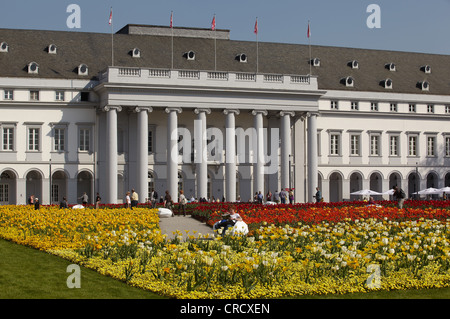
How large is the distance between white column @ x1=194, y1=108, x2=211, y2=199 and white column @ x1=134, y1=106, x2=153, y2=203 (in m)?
4.76

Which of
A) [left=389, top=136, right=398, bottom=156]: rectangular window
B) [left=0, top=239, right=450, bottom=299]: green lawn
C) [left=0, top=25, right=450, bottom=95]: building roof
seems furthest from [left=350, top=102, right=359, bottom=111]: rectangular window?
[left=0, top=239, right=450, bottom=299]: green lawn

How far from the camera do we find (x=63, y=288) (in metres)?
18.3

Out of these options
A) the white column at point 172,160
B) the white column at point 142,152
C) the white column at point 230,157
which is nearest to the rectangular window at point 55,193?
the white column at point 142,152

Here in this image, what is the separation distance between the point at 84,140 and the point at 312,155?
21.9 meters

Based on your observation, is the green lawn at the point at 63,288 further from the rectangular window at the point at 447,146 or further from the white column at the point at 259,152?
the rectangular window at the point at 447,146

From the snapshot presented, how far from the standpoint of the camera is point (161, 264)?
Answer: 20.3m

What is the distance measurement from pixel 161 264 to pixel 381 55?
6845 cm

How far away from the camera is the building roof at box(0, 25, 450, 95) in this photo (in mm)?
68562

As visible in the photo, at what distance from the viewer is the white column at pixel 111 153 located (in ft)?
209

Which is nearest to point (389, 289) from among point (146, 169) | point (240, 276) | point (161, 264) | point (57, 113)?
point (240, 276)

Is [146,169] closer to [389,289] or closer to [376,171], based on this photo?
[376,171]

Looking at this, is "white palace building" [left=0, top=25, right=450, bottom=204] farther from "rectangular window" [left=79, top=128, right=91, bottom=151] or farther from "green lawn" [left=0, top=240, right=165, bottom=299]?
"green lawn" [left=0, top=240, right=165, bottom=299]

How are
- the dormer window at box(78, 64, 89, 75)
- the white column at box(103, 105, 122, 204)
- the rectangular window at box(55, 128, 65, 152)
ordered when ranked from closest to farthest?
the white column at box(103, 105, 122, 204) < the rectangular window at box(55, 128, 65, 152) < the dormer window at box(78, 64, 89, 75)

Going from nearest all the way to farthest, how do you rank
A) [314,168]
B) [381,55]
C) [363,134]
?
[314,168] → [363,134] → [381,55]
